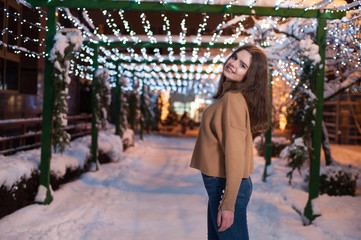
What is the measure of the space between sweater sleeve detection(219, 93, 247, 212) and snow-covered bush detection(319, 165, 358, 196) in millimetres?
5582

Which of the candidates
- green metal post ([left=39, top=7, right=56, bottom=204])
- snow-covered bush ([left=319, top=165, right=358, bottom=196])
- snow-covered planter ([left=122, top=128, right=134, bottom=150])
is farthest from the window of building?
green metal post ([left=39, top=7, right=56, bottom=204])

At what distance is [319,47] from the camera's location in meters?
5.16

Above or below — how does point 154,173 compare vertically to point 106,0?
below

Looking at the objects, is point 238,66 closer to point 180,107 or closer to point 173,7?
point 173,7

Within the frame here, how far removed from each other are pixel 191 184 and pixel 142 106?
30.1 feet

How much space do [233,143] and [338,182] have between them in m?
5.74

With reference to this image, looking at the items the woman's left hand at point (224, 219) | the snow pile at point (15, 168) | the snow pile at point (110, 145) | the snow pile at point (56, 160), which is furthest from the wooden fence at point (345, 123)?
→ the woman's left hand at point (224, 219)

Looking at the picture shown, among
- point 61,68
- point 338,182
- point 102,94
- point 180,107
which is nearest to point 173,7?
point 61,68

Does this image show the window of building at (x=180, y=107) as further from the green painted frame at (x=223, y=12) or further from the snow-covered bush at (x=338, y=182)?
the green painted frame at (x=223, y=12)

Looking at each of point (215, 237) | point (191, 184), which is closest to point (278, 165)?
point (191, 184)

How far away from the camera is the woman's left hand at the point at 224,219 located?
191 cm

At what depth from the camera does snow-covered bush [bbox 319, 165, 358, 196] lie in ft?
22.5

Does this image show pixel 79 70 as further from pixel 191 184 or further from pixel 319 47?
pixel 319 47

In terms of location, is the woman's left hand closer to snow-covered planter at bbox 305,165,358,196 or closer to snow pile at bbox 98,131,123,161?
snow-covered planter at bbox 305,165,358,196
